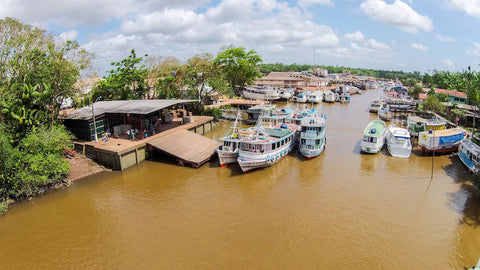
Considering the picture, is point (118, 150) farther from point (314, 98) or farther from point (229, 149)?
point (314, 98)

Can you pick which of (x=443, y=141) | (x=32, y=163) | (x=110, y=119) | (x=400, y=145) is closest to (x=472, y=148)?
(x=443, y=141)

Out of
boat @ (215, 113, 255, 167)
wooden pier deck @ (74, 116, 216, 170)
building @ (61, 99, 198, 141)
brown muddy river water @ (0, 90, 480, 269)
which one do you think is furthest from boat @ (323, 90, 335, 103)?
boat @ (215, 113, 255, 167)

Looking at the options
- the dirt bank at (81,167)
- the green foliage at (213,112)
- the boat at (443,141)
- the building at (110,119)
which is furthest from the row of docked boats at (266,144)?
the green foliage at (213,112)

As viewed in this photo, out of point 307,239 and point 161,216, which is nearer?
point 307,239

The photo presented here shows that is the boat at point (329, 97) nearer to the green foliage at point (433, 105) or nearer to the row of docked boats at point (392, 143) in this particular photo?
the green foliage at point (433, 105)

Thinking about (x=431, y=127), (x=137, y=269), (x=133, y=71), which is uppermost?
(x=133, y=71)

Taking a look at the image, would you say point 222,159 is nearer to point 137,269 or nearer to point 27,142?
point 137,269

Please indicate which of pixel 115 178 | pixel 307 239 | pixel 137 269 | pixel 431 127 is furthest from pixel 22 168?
pixel 431 127
